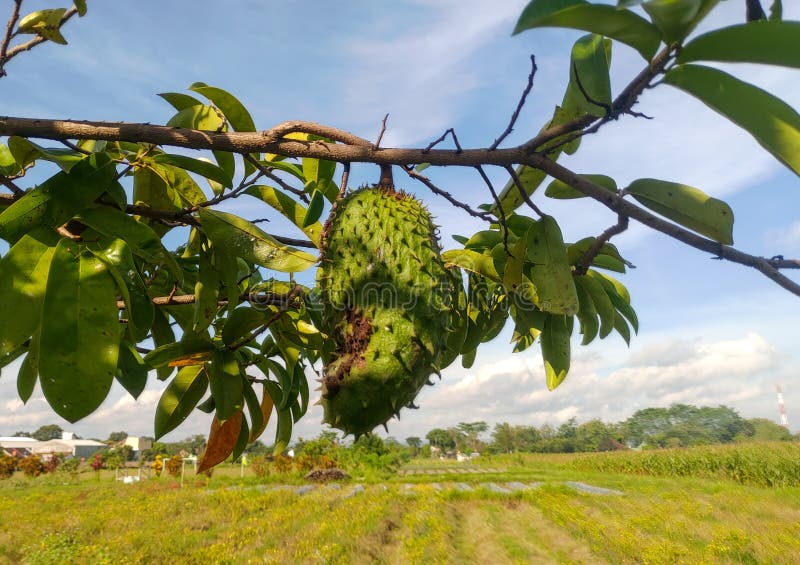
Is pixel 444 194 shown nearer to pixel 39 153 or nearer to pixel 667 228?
pixel 667 228

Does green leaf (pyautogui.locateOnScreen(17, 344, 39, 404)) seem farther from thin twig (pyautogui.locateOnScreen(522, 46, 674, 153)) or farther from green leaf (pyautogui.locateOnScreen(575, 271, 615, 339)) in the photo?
green leaf (pyautogui.locateOnScreen(575, 271, 615, 339))

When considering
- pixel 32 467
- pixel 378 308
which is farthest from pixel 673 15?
pixel 32 467

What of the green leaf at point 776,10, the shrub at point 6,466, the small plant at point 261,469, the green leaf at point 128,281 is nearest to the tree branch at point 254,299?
the green leaf at point 128,281

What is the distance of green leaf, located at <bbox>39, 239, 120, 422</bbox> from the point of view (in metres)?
0.74

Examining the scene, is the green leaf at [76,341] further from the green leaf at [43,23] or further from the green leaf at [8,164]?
the green leaf at [43,23]

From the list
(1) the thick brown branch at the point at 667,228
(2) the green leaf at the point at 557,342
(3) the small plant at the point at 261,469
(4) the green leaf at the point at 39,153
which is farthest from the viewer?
(3) the small plant at the point at 261,469

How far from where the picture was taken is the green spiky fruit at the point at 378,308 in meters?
0.95

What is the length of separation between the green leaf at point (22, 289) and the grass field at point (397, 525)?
12.8 meters

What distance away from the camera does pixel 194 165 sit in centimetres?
121

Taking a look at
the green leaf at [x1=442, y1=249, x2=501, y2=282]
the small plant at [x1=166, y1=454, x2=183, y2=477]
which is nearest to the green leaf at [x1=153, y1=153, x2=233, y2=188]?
the green leaf at [x1=442, y1=249, x2=501, y2=282]

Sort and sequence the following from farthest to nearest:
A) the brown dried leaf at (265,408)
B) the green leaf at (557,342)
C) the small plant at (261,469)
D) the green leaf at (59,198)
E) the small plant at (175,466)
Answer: the small plant at (175,466) < the small plant at (261,469) < the brown dried leaf at (265,408) < the green leaf at (557,342) < the green leaf at (59,198)

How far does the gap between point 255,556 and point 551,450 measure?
51.6m

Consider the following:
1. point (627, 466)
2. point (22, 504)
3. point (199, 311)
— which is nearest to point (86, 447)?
point (22, 504)

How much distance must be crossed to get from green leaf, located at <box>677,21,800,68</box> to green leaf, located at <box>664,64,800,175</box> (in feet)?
0.08
